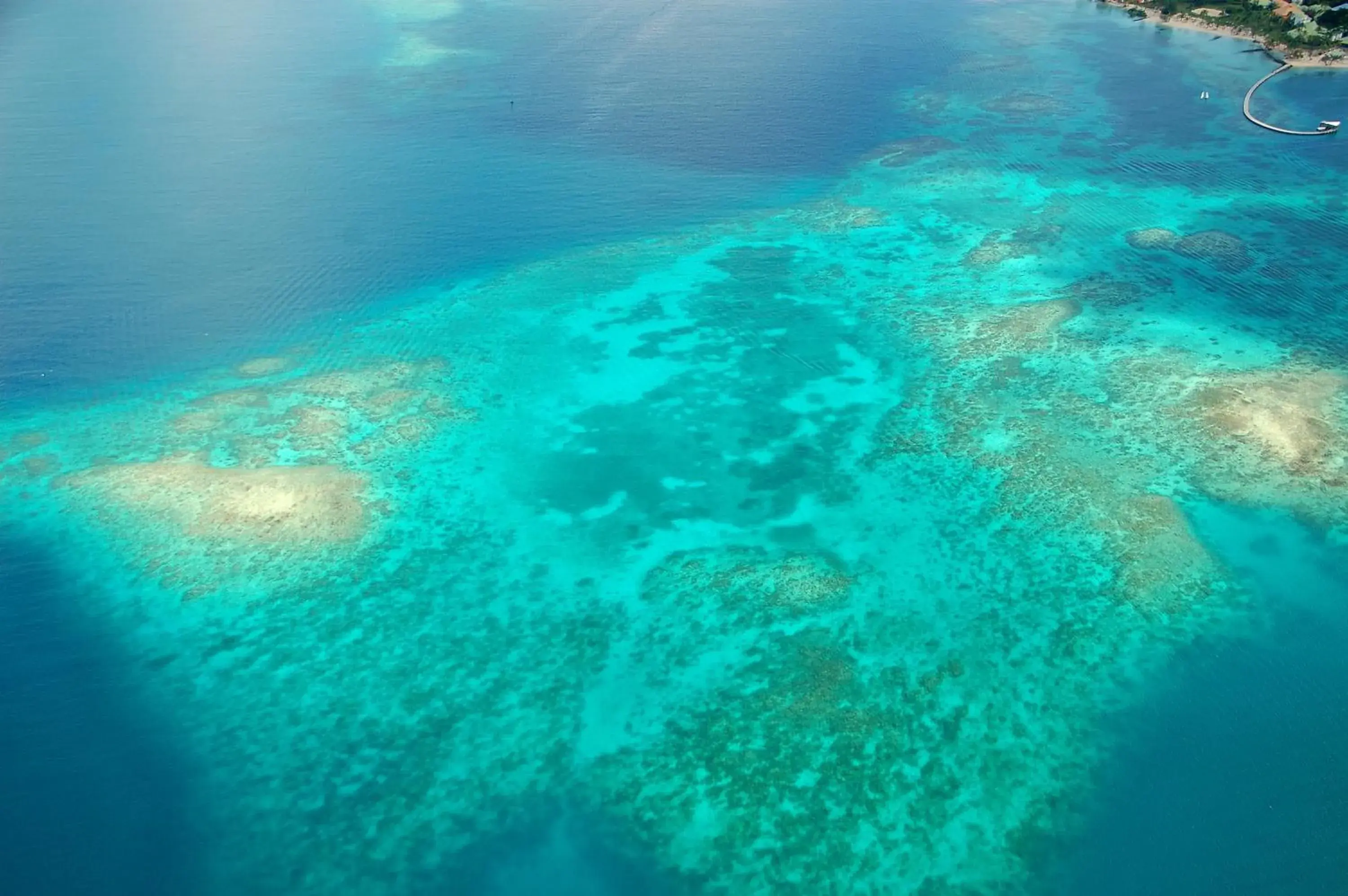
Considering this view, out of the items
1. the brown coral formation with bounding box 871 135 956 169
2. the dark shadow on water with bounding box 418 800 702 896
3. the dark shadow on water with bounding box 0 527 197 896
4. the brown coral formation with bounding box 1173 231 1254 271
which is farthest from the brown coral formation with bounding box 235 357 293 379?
the brown coral formation with bounding box 1173 231 1254 271

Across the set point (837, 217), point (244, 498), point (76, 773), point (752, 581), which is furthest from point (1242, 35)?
point (76, 773)

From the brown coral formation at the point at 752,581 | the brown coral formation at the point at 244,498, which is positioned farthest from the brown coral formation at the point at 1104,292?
the brown coral formation at the point at 244,498

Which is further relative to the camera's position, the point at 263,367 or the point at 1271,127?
the point at 1271,127

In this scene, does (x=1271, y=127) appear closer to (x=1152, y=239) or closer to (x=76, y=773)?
(x=1152, y=239)

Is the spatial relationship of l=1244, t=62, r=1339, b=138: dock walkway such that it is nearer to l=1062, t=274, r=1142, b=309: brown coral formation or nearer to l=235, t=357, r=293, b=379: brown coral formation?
l=1062, t=274, r=1142, b=309: brown coral formation

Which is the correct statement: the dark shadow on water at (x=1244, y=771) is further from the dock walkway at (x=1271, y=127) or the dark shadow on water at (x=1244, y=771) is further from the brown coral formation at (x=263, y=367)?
the dock walkway at (x=1271, y=127)
